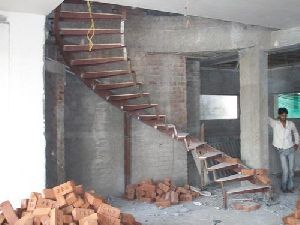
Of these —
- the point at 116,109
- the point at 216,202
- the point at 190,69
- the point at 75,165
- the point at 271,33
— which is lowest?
the point at 216,202

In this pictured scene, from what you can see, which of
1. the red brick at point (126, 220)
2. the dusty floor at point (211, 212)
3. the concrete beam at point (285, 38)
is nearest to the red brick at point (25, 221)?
the red brick at point (126, 220)

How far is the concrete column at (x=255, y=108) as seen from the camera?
21.5ft

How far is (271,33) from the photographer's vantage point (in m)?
6.50

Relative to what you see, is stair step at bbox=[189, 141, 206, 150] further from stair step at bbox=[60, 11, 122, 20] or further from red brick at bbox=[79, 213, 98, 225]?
red brick at bbox=[79, 213, 98, 225]

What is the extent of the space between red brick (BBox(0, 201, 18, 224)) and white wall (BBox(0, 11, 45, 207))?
36cm

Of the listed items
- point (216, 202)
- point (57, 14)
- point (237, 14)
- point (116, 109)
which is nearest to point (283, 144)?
point (216, 202)

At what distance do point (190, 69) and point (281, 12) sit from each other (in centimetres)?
276

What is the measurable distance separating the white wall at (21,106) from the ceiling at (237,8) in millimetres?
1060

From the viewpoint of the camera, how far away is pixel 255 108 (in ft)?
21.6

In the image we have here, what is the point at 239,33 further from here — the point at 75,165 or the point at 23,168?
the point at 23,168

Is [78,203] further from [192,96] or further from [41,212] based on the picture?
[192,96]

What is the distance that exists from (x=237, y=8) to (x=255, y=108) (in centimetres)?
210

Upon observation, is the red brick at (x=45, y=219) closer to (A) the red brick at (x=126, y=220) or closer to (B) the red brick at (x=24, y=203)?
(B) the red brick at (x=24, y=203)

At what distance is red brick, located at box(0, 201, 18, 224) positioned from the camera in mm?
3947
